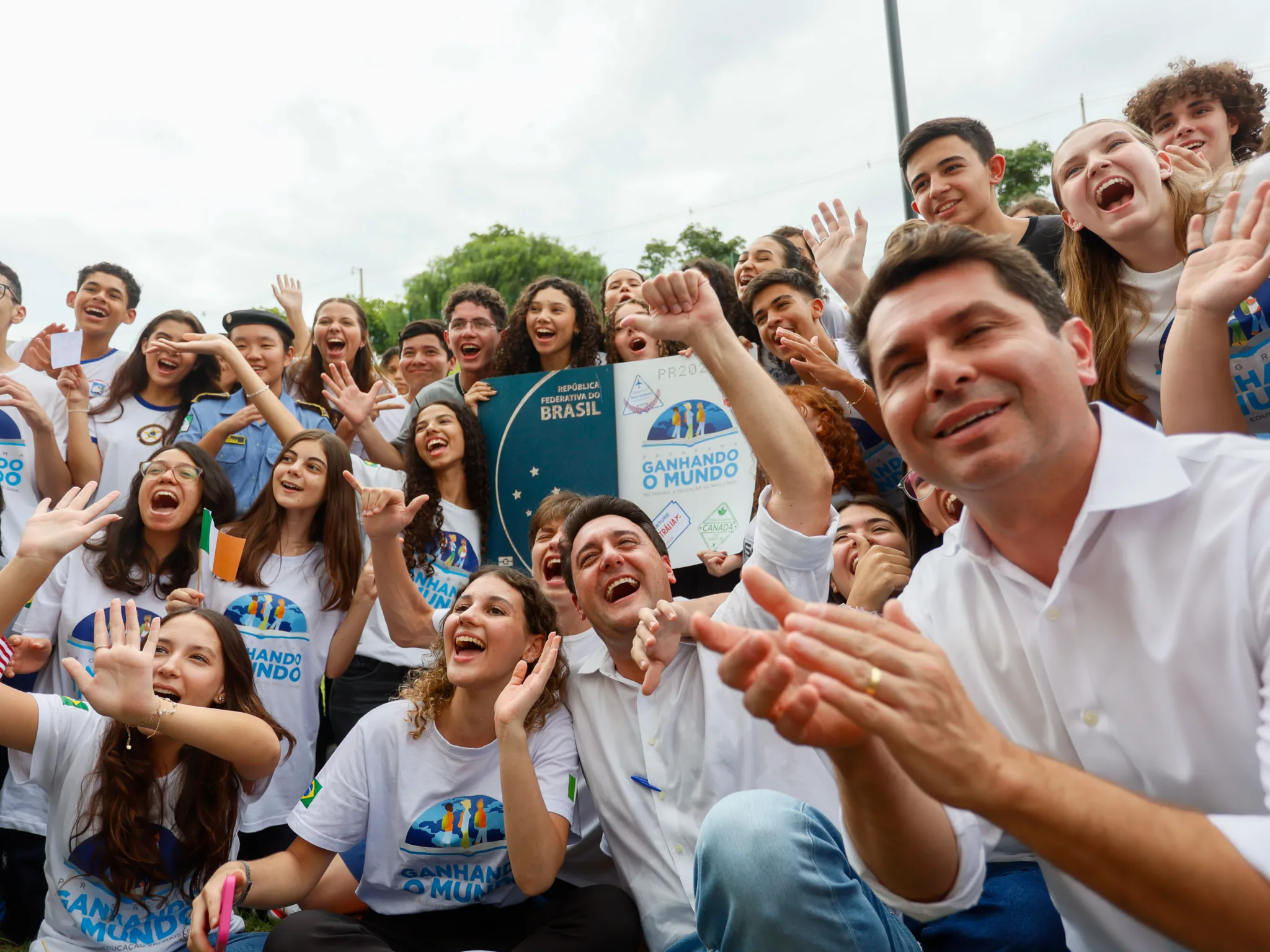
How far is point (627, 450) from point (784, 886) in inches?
132

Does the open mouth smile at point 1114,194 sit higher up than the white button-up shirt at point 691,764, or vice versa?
the open mouth smile at point 1114,194

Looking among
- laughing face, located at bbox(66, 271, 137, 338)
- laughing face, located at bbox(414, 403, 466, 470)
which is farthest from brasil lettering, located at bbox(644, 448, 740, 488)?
laughing face, located at bbox(66, 271, 137, 338)

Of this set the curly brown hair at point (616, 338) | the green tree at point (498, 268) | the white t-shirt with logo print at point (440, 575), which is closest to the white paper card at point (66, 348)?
the white t-shirt with logo print at point (440, 575)

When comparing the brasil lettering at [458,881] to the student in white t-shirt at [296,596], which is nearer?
the brasil lettering at [458,881]

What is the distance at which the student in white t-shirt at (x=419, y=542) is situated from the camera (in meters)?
4.15

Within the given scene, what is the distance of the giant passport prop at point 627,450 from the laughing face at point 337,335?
1358mm

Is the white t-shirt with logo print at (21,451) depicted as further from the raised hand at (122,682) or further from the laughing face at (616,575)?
the laughing face at (616,575)

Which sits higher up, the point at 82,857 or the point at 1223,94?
the point at 1223,94

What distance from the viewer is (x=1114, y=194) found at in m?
3.31

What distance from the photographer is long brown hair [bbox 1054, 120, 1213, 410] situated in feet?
10.3

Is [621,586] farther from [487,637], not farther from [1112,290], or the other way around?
[1112,290]

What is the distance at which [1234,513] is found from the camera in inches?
61.1

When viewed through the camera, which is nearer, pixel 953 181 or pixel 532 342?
pixel 953 181

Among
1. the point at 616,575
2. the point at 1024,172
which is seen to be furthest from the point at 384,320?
the point at 616,575
